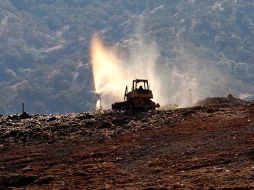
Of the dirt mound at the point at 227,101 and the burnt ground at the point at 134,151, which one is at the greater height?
the dirt mound at the point at 227,101

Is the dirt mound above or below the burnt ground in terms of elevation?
above

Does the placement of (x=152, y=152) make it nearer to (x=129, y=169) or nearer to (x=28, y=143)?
(x=129, y=169)

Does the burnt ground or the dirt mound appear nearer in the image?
the burnt ground

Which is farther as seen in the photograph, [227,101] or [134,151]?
[227,101]

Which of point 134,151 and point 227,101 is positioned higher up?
point 227,101

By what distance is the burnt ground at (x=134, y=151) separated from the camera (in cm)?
2780

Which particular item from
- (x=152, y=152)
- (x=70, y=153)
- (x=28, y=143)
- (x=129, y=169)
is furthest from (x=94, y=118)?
(x=129, y=169)

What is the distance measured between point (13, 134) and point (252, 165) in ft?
80.0

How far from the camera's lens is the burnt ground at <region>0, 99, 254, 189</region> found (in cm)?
2780

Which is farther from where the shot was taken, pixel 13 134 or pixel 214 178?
pixel 13 134

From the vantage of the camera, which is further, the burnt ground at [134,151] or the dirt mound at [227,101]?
the dirt mound at [227,101]

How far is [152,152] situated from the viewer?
113ft

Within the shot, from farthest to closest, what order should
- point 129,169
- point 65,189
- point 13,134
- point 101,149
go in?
point 13,134
point 101,149
point 129,169
point 65,189

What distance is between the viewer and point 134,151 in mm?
34969
